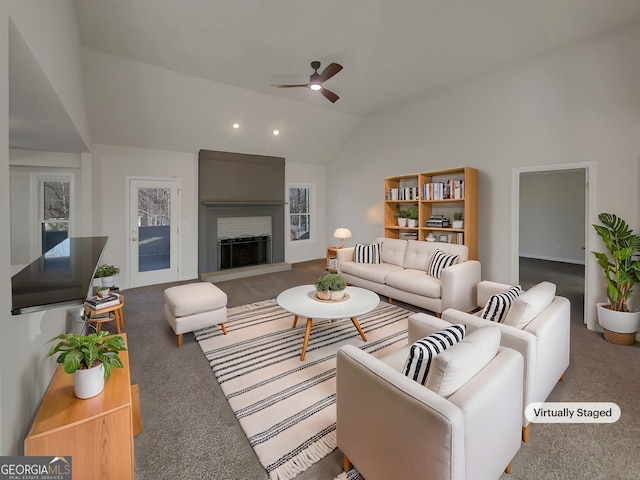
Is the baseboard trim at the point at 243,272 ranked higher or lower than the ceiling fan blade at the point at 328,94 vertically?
lower

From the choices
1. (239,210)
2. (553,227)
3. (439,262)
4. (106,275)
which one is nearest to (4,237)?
(106,275)

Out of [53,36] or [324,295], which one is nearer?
[53,36]

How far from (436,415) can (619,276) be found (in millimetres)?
3244

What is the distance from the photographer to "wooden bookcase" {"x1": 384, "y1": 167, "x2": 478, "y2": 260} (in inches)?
171

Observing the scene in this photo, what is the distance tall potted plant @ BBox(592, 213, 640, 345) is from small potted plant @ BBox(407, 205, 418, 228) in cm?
230

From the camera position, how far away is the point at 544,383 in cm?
197

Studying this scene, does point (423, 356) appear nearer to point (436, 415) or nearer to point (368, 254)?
point (436, 415)

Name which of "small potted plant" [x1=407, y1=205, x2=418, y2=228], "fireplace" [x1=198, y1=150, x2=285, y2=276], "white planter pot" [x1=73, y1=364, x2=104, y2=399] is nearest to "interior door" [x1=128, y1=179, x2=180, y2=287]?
"fireplace" [x1=198, y1=150, x2=285, y2=276]

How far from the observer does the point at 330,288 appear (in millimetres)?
3105

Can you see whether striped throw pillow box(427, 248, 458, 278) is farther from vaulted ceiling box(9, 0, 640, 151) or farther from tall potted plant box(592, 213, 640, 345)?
vaulted ceiling box(9, 0, 640, 151)

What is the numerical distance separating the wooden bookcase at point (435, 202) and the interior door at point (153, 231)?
13.1 feet

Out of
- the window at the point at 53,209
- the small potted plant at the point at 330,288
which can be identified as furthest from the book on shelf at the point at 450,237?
the window at the point at 53,209

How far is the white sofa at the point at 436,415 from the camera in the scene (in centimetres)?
111

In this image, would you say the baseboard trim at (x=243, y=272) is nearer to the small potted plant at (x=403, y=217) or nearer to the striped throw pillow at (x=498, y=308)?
the small potted plant at (x=403, y=217)
